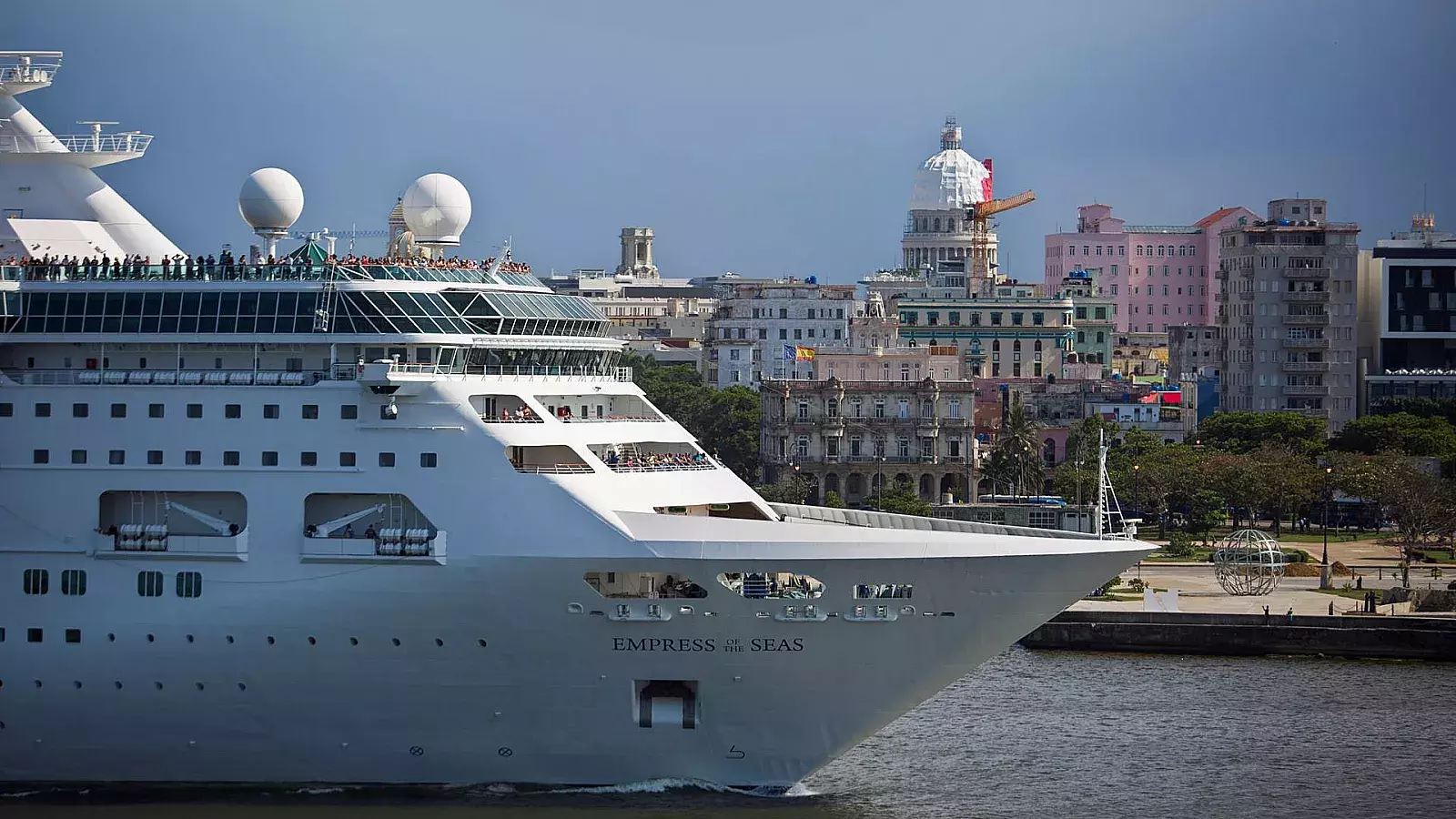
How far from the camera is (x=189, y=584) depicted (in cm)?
3859

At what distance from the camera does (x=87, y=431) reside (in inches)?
1553

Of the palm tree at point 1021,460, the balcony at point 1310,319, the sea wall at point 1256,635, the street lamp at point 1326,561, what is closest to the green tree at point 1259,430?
the palm tree at point 1021,460

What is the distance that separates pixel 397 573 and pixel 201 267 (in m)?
6.57

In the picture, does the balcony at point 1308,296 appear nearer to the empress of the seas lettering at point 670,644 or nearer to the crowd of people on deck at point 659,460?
the crowd of people on deck at point 659,460

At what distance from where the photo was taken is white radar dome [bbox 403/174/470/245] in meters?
42.2

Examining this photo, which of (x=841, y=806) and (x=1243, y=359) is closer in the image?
(x=841, y=806)

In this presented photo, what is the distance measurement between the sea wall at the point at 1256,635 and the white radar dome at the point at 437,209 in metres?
23.1

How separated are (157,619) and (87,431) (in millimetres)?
3369

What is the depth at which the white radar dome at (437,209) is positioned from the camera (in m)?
42.2

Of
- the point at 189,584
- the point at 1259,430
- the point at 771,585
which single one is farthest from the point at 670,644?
the point at 1259,430

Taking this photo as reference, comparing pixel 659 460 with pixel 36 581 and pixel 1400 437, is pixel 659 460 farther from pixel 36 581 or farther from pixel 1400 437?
pixel 1400 437

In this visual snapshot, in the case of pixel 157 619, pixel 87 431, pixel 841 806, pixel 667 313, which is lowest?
pixel 841 806

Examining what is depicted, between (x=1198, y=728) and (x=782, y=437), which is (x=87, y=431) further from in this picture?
(x=782, y=437)

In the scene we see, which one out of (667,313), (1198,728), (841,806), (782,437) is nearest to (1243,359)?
(782,437)
